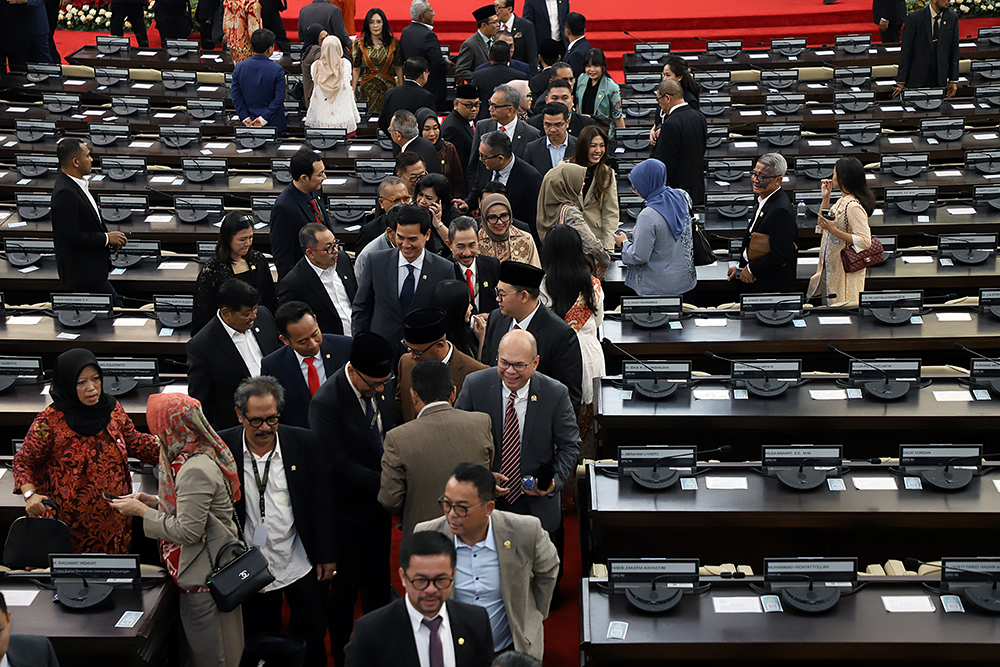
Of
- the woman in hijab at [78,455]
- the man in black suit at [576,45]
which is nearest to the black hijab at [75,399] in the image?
the woman in hijab at [78,455]

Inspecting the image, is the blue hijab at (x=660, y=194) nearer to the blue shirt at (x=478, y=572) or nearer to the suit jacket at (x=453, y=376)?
the suit jacket at (x=453, y=376)

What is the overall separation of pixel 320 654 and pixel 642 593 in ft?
4.32

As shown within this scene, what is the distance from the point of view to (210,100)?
9.59 meters

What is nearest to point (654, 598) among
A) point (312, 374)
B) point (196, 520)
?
point (196, 520)

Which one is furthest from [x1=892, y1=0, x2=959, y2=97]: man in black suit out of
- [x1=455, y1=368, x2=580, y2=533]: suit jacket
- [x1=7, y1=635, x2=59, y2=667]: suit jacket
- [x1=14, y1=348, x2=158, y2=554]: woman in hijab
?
[x1=7, y1=635, x2=59, y2=667]: suit jacket

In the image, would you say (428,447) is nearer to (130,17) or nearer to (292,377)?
(292,377)

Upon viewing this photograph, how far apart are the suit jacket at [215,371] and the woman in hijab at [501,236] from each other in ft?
4.69

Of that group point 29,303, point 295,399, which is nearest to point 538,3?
point 29,303

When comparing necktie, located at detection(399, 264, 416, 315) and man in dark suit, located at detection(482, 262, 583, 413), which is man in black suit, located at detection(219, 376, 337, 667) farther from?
necktie, located at detection(399, 264, 416, 315)

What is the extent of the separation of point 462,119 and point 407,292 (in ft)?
9.39

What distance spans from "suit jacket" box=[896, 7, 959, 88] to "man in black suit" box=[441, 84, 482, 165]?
15.4 ft

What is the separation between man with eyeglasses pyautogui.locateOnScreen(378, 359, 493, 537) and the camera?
3.68m

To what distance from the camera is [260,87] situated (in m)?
8.66

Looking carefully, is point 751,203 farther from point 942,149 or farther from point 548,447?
point 548,447
